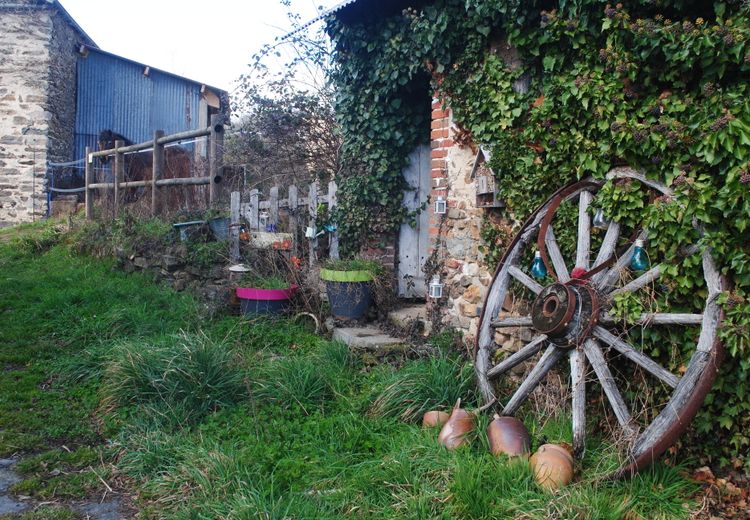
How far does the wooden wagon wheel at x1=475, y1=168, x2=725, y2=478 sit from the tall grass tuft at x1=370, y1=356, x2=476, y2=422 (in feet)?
0.51

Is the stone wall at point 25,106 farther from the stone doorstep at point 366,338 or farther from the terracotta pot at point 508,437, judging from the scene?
the terracotta pot at point 508,437

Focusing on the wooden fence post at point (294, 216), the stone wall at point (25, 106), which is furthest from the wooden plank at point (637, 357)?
the stone wall at point (25, 106)

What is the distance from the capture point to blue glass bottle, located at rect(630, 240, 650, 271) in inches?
130

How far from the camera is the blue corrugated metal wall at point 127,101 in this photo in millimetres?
16688

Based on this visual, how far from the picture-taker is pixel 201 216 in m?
8.26

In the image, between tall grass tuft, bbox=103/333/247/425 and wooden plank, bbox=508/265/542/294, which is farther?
tall grass tuft, bbox=103/333/247/425

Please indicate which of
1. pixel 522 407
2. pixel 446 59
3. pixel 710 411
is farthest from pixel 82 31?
pixel 710 411

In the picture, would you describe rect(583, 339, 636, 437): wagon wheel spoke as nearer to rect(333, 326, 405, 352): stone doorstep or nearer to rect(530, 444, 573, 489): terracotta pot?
rect(530, 444, 573, 489): terracotta pot

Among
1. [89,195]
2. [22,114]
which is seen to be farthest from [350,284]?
[22,114]

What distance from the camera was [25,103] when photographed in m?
14.5

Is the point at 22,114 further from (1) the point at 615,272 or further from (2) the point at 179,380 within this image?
(1) the point at 615,272

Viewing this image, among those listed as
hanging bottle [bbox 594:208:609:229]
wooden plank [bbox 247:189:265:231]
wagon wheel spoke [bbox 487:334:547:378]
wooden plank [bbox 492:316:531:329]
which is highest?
wooden plank [bbox 247:189:265:231]

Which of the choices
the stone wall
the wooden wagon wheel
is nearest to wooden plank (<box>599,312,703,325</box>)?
the wooden wagon wheel

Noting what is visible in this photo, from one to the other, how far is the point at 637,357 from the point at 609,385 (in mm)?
214
